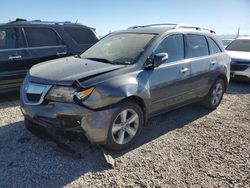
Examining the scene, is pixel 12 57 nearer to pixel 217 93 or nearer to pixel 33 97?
pixel 33 97

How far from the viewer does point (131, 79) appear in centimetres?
398

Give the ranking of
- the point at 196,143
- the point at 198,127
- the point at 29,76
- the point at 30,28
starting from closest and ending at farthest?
1. the point at 29,76
2. the point at 196,143
3. the point at 198,127
4. the point at 30,28

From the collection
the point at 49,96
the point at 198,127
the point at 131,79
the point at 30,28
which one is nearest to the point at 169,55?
the point at 131,79

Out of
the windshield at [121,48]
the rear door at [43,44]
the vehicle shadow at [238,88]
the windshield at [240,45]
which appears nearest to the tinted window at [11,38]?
the rear door at [43,44]

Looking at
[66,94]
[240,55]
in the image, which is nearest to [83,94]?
[66,94]

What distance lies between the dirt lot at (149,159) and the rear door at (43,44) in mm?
1606

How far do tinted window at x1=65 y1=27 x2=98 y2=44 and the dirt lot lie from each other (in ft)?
8.69

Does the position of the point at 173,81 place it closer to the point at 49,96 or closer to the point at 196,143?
the point at 196,143

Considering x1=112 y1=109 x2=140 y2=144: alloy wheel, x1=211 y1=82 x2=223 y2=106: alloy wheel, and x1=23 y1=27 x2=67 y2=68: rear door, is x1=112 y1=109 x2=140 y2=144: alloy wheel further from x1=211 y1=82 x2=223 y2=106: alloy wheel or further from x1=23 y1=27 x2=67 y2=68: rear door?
Result: x1=23 y1=27 x2=67 y2=68: rear door

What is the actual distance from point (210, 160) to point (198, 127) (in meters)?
1.25

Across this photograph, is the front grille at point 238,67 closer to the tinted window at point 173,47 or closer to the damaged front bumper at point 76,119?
the tinted window at point 173,47

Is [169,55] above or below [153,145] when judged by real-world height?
above

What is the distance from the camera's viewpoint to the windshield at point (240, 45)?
10413 millimetres

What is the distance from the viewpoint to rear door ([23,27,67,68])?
636 cm
